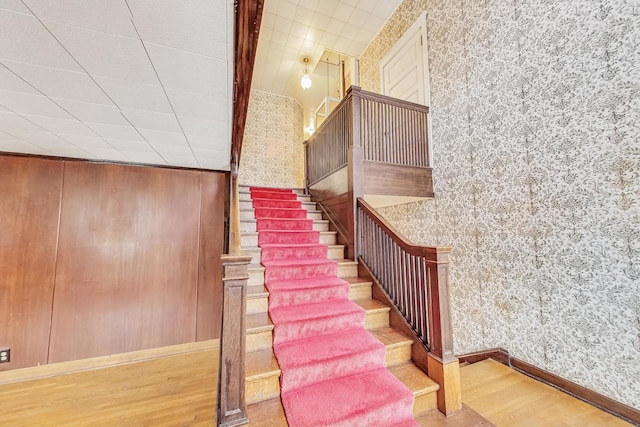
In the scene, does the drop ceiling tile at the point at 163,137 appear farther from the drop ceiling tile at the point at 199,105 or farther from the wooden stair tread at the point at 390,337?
the wooden stair tread at the point at 390,337

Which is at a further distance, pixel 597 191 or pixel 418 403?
pixel 597 191

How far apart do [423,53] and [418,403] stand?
13.0 feet

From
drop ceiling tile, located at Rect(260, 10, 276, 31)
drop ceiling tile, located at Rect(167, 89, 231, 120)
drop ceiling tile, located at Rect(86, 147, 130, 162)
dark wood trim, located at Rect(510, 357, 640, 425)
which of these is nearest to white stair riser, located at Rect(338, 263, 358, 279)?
dark wood trim, located at Rect(510, 357, 640, 425)

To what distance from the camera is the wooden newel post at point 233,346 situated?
4.47 feet

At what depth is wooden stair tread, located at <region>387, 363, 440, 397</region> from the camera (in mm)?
1653

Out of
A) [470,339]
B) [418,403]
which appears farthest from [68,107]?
[470,339]

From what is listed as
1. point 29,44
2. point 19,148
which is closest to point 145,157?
point 19,148

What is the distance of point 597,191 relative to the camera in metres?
1.75

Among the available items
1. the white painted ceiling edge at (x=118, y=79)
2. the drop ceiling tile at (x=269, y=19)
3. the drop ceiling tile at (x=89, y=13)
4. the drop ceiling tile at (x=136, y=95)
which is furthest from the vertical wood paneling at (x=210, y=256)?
the drop ceiling tile at (x=269, y=19)

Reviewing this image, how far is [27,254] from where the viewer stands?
282 centimetres

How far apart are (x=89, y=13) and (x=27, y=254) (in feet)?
10.3

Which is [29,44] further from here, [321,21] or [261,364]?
[321,21]

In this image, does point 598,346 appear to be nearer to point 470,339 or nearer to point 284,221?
point 470,339

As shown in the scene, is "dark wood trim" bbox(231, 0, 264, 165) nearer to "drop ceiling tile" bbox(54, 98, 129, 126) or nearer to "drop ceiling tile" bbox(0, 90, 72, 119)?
"drop ceiling tile" bbox(54, 98, 129, 126)
